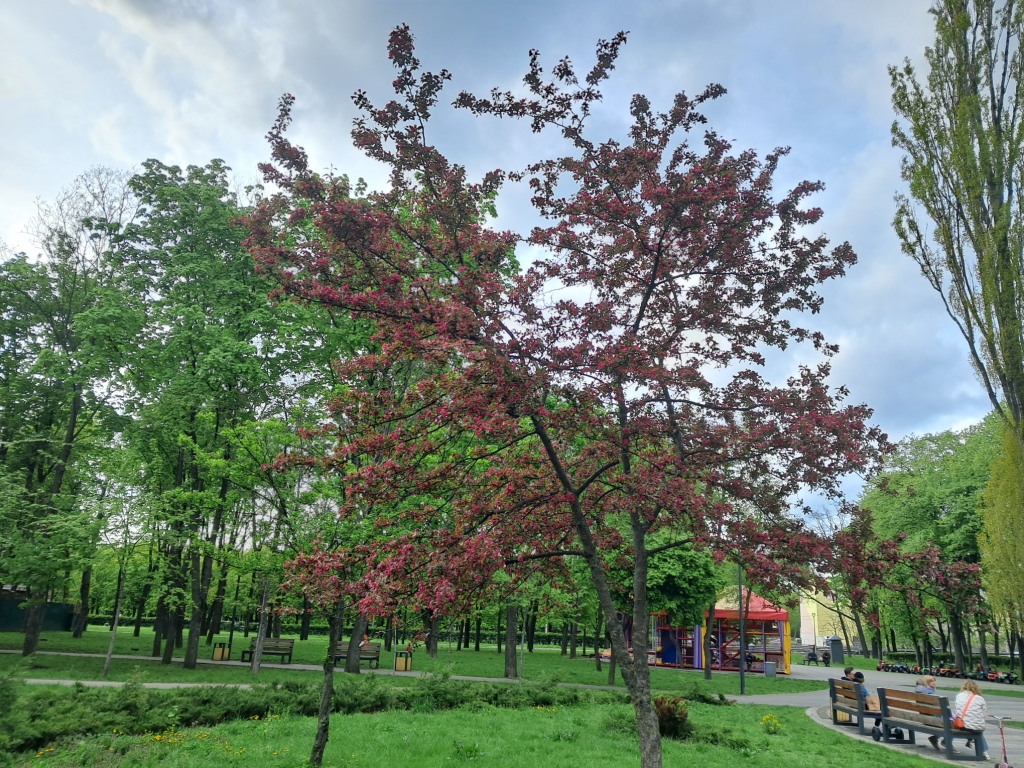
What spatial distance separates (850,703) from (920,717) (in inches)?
108

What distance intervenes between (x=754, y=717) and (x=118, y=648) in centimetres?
2457

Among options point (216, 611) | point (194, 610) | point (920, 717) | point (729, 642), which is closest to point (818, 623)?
point (729, 642)

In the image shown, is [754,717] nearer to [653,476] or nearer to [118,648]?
[653,476]

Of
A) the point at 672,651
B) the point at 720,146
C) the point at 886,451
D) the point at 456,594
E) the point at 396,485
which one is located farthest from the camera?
the point at 672,651

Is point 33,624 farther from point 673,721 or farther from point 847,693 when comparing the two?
point 847,693

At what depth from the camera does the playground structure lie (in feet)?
103

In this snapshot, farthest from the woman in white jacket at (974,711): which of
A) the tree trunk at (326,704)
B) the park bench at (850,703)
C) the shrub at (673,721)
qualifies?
the tree trunk at (326,704)

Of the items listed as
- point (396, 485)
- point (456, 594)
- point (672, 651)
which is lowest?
point (672, 651)

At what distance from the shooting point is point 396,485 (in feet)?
20.4

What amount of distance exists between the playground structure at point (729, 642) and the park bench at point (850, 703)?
1702 cm

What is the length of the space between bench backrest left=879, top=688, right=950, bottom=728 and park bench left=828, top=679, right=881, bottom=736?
2.08 ft

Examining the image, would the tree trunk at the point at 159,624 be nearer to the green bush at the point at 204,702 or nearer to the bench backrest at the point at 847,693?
the green bush at the point at 204,702

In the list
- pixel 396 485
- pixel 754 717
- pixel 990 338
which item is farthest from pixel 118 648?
pixel 990 338

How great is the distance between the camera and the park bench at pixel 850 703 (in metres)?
13.3
